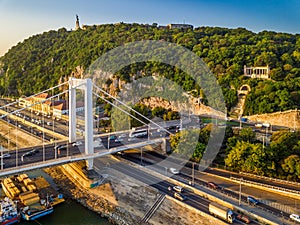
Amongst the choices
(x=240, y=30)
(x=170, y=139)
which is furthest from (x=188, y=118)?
(x=240, y=30)

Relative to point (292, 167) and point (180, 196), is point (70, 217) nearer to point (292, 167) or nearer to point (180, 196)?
point (180, 196)

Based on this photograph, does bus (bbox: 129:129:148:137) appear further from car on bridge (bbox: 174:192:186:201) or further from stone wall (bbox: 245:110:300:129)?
stone wall (bbox: 245:110:300:129)

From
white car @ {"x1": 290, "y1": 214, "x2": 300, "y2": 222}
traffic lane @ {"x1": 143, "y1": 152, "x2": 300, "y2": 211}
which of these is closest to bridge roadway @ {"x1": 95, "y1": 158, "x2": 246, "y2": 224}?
traffic lane @ {"x1": 143, "y1": 152, "x2": 300, "y2": 211}

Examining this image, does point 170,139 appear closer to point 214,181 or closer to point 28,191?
point 214,181

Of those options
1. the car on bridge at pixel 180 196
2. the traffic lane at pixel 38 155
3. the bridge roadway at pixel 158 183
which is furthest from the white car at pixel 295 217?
the traffic lane at pixel 38 155

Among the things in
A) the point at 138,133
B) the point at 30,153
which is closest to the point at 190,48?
the point at 138,133
